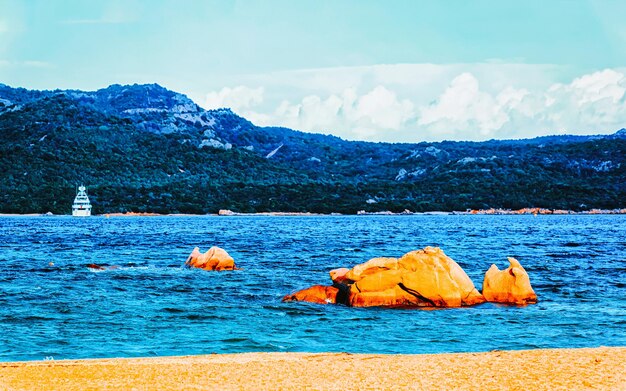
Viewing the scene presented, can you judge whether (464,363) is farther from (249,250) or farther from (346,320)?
(249,250)

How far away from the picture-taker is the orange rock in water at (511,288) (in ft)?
101

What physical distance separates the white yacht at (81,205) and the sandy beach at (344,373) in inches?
6887

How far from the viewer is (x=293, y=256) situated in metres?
58.0

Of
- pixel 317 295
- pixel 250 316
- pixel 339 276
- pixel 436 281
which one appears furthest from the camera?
pixel 339 276

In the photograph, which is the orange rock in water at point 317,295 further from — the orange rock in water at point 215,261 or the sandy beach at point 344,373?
the orange rock in water at point 215,261

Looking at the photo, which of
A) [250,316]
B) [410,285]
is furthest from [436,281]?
[250,316]

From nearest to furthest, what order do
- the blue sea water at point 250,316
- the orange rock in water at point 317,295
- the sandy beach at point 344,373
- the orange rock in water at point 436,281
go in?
the sandy beach at point 344,373
the blue sea water at point 250,316
the orange rock in water at point 436,281
the orange rock in water at point 317,295

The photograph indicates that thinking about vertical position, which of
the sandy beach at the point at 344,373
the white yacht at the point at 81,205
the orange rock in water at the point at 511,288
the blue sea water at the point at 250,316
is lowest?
the blue sea water at the point at 250,316

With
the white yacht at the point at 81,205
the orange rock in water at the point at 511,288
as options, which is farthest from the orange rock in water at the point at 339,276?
the white yacht at the point at 81,205

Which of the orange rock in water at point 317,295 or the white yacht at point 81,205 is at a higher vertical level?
the white yacht at point 81,205

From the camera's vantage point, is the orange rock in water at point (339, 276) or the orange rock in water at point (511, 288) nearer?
the orange rock in water at point (511, 288)

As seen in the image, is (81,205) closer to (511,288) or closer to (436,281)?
(436,281)

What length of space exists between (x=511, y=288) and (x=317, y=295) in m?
7.55

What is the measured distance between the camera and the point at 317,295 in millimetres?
31172
